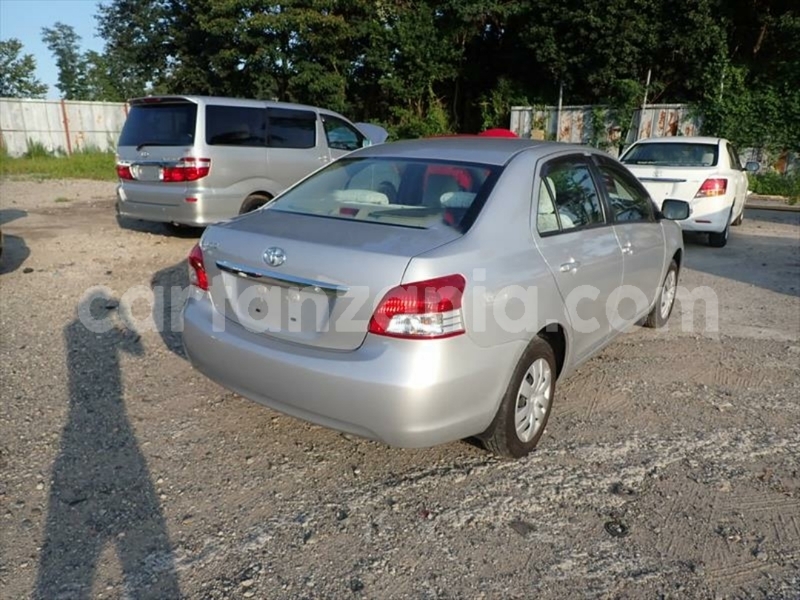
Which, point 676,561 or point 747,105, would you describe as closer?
point 676,561

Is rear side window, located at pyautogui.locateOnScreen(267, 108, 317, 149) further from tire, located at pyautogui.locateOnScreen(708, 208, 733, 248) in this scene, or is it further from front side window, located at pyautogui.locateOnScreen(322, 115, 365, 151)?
tire, located at pyautogui.locateOnScreen(708, 208, 733, 248)

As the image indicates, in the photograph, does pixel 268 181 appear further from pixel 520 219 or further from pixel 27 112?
pixel 27 112

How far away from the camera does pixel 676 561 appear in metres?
2.44

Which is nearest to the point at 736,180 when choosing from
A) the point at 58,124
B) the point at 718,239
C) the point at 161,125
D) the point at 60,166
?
the point at 718,239

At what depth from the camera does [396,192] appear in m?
3.43

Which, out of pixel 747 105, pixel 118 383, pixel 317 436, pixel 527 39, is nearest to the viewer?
pixel 317 436

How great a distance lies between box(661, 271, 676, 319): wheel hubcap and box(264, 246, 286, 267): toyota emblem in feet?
11.6

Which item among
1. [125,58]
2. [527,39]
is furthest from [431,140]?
[125,58]

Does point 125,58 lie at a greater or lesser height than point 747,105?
greater

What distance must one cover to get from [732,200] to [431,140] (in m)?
6.48

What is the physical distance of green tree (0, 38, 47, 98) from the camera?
4547 centimetres

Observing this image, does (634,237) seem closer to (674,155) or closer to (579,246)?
(579,246)

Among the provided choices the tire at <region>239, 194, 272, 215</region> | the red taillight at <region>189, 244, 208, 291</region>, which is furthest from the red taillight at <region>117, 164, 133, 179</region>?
the red taillight at <region>189, 244, 208, 291</region>

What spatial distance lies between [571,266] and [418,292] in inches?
46.0
